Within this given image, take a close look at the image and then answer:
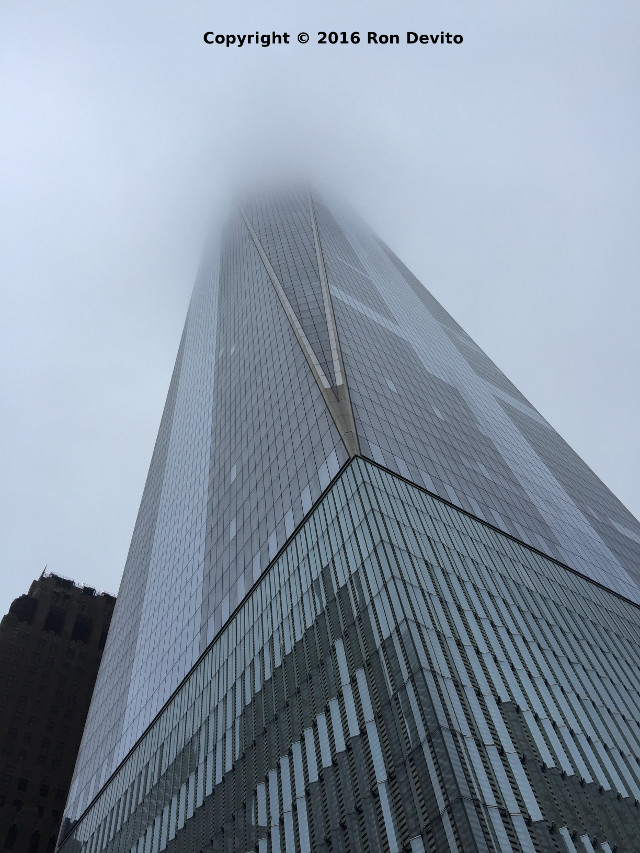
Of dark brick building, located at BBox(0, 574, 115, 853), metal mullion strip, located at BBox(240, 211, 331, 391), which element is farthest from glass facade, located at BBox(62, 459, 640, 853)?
dark brick building, located at BBox(0, 574, 115, 853)

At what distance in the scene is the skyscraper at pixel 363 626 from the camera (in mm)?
28109

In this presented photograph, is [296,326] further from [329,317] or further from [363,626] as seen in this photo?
[363,626]

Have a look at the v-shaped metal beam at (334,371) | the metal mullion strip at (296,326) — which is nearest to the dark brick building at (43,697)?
the metal mullion strip at (296,326)

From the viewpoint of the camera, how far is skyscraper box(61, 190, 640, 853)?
2811cm

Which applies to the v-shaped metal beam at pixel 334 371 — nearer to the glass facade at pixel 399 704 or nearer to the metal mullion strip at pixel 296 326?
the metal mullion strip at pixel 296 326

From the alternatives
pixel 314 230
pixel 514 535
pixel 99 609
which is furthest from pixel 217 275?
pixel 514 535

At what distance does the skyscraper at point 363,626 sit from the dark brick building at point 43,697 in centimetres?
2281

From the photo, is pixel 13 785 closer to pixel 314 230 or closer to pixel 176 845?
pixel 176 845

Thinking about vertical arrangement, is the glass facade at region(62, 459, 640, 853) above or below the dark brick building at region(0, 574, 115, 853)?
below

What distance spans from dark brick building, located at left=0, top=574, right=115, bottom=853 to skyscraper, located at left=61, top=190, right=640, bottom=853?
898 inches

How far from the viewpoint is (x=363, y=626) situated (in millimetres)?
33750

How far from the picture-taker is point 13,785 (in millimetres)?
89562

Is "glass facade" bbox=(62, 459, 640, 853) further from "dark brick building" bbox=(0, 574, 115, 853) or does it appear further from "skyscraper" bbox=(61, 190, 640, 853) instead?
"dark brick building" bbox=(0, 574, 115, 853)

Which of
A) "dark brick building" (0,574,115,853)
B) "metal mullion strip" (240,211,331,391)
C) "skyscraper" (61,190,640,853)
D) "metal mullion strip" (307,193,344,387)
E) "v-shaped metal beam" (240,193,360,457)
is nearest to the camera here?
"skyscraper" (61,190,640,853)
